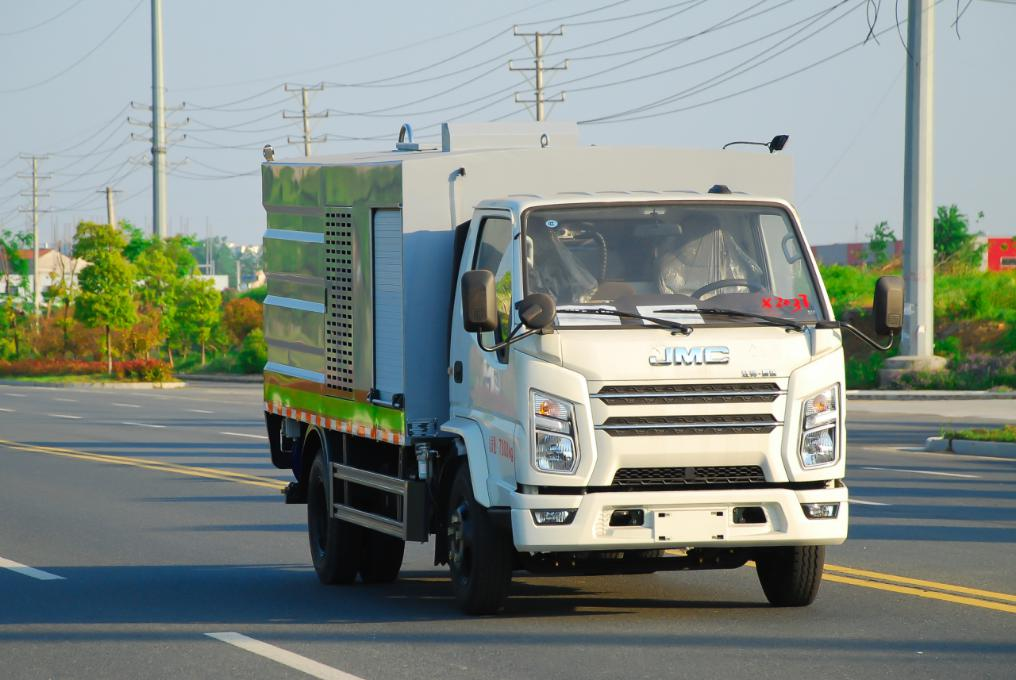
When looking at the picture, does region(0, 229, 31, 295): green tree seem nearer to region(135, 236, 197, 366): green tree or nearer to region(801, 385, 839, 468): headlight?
region(135, 236, 197, 366): green tree

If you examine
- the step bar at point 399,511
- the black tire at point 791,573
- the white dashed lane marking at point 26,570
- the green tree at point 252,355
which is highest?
the step bar at point 399,511

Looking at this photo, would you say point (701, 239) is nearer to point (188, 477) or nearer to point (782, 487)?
point (782, 487)

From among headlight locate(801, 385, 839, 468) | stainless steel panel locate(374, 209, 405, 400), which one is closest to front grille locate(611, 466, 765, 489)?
headlight locate(801, 385, 839, 468)

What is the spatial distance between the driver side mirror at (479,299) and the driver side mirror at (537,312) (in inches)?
8.9

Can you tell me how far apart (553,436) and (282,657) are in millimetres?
1737

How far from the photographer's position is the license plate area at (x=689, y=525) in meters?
8.42

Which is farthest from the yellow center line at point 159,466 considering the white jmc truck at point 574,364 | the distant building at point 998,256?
the distant building at point 998,256

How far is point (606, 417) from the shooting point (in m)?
8.44

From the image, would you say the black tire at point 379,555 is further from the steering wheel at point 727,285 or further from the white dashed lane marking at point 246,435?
the white dashed lane marking at point 246,435

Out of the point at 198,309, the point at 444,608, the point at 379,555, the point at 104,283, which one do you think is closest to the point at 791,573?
the point at 444,608

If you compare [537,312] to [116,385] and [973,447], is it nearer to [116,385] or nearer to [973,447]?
[973,447]

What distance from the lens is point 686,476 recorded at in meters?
8.54

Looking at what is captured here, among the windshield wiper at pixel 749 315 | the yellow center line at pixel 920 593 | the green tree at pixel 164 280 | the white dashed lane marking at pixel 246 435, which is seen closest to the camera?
the windshield wiper at pixel 749 315

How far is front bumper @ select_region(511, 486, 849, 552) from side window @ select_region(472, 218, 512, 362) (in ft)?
2.91
